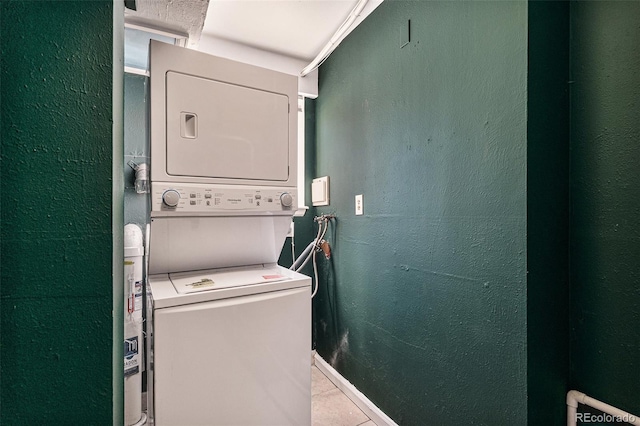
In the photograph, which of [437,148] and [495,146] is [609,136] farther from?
[437,148]

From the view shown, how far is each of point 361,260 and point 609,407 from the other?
146 cm

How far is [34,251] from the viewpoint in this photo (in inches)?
31.7

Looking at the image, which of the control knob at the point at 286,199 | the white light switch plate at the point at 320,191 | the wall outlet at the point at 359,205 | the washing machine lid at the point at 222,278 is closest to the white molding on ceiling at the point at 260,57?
the white light switch plate at the point at 320,191

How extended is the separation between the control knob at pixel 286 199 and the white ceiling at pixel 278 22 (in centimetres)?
138

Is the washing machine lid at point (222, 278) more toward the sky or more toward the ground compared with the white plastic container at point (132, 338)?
more toward the sky

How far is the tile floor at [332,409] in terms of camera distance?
218 centimetres

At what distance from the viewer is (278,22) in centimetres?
241

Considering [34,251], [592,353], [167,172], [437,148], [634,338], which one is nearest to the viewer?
[34,251]

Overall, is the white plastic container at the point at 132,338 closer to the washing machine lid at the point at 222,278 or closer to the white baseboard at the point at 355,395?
the washing machine lid at the point at 222,278

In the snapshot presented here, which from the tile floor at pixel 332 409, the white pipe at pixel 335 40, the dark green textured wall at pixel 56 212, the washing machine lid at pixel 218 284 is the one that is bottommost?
the tile floor at pixel 332 409

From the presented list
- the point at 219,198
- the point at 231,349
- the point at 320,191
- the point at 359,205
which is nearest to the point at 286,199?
the point at 219,198

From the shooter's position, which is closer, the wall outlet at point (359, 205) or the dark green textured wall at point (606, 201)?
the dark green textured wall at point (606, 201)

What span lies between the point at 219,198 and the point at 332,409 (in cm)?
178

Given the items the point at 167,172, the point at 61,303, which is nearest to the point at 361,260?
the point at 167,172
